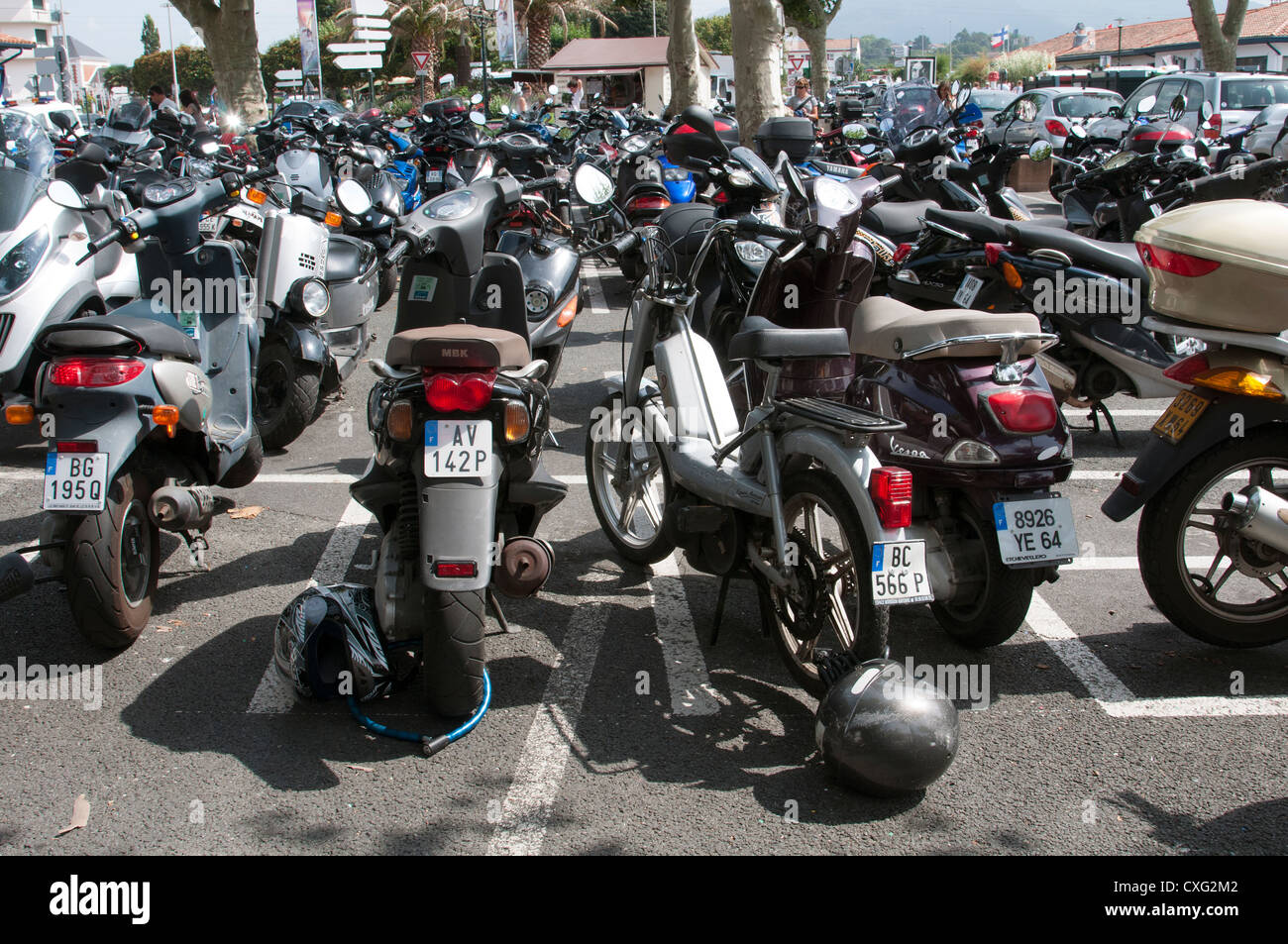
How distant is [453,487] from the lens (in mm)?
3305

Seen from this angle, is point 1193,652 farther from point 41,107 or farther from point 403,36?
point 403,36

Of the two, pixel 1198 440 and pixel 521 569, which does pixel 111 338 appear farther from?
pixel 1198 440

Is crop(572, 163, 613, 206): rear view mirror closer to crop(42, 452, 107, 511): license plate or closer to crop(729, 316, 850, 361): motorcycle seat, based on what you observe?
crop(729, 316, 850, 361): motorcycle seat

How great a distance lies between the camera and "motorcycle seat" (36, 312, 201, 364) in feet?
12.6

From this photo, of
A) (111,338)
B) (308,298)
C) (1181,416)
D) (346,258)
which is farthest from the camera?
(346,258)

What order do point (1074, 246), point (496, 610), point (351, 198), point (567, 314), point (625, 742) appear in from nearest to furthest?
point (625, 742)
point (496, 610)
point (351, 198)
point (1074, 246)
point (567, 314)

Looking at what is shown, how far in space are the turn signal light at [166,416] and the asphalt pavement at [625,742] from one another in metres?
0.77

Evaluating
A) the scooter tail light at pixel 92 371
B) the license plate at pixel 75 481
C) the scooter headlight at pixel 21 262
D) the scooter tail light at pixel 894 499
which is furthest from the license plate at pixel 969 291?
the scooter headlight at pixel 21 262

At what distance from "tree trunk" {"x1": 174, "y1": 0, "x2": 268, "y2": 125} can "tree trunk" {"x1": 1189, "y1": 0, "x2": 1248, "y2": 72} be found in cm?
2234

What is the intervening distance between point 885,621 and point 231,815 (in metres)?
1.91

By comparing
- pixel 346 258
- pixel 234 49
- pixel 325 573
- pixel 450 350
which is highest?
pixel 234 49

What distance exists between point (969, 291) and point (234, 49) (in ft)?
72.1

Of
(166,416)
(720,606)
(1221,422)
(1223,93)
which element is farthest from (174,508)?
(1223,93)

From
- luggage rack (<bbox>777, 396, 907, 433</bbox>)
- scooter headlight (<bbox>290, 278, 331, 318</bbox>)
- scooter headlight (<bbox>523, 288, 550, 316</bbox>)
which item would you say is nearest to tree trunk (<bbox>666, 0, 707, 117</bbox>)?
scooter headlight (<bbox>523, 288, 550, 316</bbox>)
